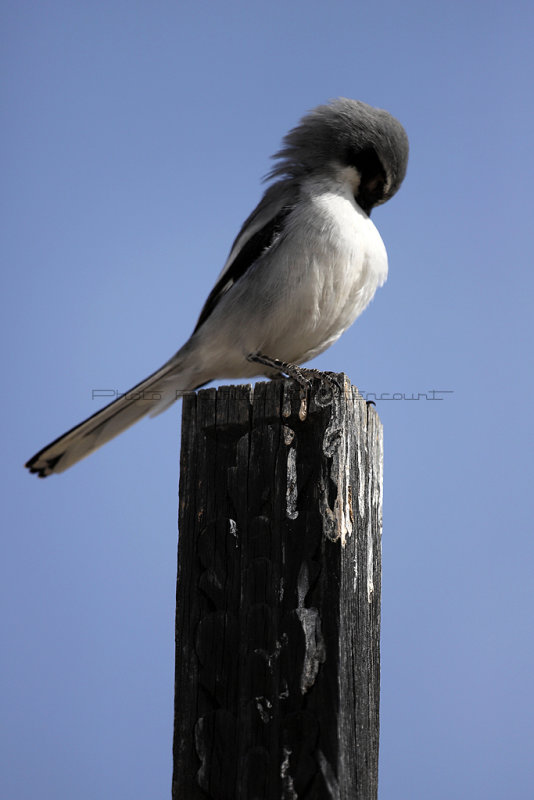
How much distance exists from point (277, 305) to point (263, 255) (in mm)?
303

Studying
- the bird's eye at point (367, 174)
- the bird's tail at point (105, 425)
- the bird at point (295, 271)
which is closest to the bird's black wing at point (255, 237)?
the bird at point (295, 271)

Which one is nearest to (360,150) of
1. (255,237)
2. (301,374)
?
(255,237)

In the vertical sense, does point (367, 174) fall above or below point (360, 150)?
below

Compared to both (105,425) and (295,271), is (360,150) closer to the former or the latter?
(295,271)

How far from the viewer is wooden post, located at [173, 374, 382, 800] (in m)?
2.19

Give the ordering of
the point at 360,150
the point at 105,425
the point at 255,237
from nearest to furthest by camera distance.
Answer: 1. the point at 105,425
2. the point at 255,237
3. the point at 360,150

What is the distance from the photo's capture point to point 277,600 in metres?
2.29

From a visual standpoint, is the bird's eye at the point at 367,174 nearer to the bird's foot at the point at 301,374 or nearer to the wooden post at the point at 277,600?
the bird's foot at the point at 301,374

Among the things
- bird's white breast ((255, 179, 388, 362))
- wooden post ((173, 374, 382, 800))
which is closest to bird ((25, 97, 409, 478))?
bird's white breast ((255, 179, 388, 362))

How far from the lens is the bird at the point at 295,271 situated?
3660 mm

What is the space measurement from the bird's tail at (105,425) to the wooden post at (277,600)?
110cm

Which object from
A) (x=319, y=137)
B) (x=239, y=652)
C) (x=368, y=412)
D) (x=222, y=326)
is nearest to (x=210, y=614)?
(x=239, y=652)

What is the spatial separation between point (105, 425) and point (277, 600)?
5.35ft

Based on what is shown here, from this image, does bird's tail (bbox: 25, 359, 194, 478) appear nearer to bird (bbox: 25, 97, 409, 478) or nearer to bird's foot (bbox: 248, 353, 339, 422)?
bird (bbox: 25, 97, 409, 478)
